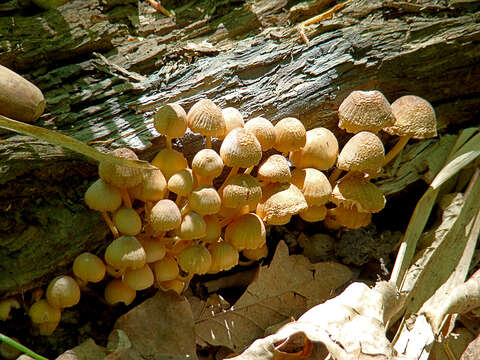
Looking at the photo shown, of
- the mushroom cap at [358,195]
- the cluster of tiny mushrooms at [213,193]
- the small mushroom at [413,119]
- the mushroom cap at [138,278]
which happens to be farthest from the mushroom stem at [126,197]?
the small mushroom at [413,119]

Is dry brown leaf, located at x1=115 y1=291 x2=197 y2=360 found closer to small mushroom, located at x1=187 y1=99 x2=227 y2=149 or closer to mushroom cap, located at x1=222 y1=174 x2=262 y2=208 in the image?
mushroom cap, located at x1=222 y1=174 x2=262 y2=208

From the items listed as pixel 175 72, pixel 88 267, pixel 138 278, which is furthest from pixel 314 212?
pixel 88 267

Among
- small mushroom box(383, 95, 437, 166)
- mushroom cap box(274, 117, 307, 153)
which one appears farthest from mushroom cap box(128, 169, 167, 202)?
small mushroom box(383, 95, 437, 166)

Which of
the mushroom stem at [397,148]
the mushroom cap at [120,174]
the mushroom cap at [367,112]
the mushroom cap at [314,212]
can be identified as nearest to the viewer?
the mushroom cap at [120,174]

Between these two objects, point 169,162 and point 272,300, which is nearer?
point 169,162

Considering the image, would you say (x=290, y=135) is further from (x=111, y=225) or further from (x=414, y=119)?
(x=111, y=225)

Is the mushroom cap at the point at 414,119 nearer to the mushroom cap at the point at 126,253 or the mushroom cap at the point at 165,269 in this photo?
the mushroom cap at the point at 165,269

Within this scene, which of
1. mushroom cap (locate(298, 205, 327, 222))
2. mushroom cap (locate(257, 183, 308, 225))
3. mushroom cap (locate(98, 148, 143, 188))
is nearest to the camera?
mushroom cap (locate(98, 148, 143, 188))
